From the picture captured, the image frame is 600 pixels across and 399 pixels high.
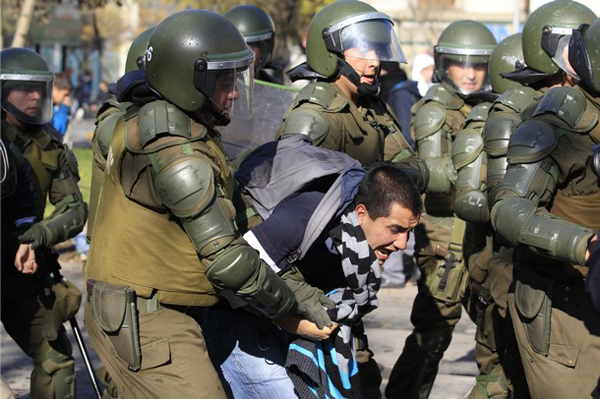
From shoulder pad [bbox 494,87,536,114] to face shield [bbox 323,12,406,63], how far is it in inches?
21.4

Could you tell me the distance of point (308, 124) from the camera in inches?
188

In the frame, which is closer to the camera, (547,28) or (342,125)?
(547,28)

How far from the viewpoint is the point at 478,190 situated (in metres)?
5.38

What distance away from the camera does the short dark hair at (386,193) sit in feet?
11.9

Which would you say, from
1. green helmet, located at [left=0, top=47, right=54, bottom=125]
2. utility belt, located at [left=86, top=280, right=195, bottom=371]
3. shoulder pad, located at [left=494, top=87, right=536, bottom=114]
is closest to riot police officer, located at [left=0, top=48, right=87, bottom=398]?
green helmet, located at [left=0, top=47, right=54, bottom=125]

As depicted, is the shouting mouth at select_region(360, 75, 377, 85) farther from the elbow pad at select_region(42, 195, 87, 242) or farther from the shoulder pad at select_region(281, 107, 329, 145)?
the elbow pad at select_region(42, 195, 87, 242)

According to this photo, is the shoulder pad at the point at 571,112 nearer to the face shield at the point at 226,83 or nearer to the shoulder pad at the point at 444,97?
the face shield at the point at 226,83

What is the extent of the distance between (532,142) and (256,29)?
11.0 feet

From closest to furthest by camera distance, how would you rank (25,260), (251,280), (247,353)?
1. (251,280)
2. (247,353)
3. (25,260)

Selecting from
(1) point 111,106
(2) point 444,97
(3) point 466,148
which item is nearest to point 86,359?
(1) point 111,106

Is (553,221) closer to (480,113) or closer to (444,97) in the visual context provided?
(480,113)

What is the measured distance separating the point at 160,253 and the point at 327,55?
6.18 ft

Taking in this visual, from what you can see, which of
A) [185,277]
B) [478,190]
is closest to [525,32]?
[478,190]

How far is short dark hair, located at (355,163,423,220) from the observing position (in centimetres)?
363
